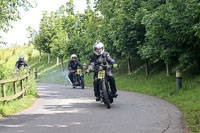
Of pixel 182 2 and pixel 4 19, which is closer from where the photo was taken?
pixel 182 2

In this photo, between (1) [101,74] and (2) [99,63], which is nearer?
(1) [101,74]

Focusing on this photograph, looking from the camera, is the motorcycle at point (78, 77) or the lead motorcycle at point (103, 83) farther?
the motorcycle at point (78, 77)

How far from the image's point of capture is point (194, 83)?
13.5 meters

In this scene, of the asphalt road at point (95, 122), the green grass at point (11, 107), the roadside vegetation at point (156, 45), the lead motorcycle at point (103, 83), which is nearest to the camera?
the asphalt road at point (95, 122)

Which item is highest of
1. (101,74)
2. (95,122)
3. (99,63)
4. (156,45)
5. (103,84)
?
(156,45)

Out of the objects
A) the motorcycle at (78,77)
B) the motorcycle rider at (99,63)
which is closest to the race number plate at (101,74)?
the motorcycle rider at (99,63)

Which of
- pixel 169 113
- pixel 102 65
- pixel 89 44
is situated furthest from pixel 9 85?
pixel 89 44

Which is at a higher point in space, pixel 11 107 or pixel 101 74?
pixel 101 74

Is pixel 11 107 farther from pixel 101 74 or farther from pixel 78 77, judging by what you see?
pixel 78 77

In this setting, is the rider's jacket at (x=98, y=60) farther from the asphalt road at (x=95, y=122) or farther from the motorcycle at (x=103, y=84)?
the asphalt road at (x=95, y=122)

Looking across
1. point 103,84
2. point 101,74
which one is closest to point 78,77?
point 101,74

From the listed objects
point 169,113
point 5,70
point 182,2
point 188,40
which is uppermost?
point 182,2

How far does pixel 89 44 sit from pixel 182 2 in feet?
62.0

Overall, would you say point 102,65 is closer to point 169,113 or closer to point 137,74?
point 169,113
